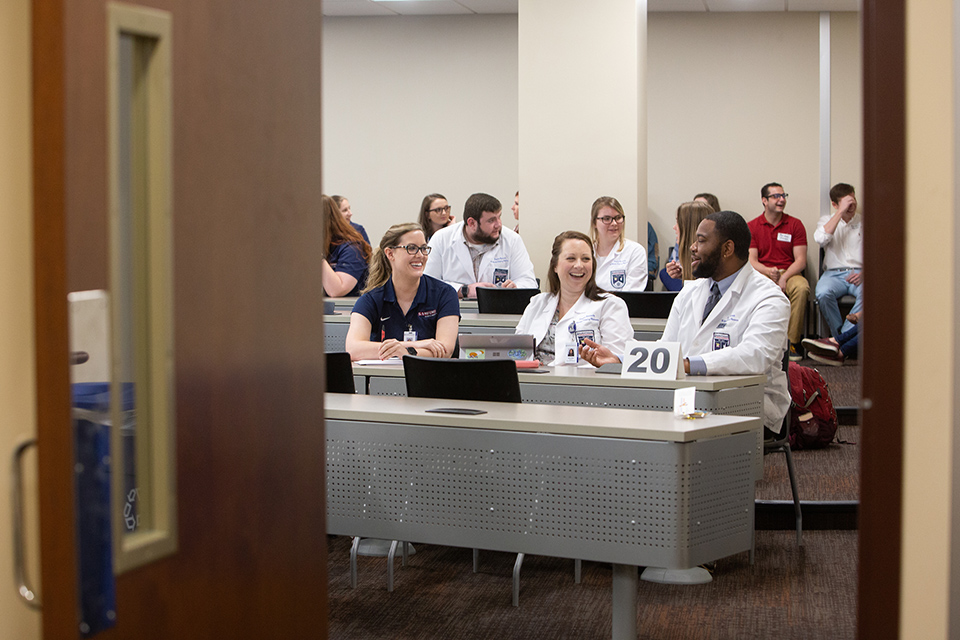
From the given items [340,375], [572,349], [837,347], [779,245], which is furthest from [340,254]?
[779,245]

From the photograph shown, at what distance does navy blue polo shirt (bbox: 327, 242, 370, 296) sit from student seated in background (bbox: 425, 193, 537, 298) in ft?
4.16

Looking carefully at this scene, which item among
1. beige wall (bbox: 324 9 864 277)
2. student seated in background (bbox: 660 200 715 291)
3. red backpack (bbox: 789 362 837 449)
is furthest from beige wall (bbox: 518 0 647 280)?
red backpack (bbox: 789 362 837 449)

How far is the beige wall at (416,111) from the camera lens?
11234 millimetres

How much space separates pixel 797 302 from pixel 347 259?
5.23 metres

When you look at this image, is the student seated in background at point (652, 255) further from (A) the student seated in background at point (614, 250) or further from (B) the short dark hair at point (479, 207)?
(B) the short dark hair at point (479, 207)

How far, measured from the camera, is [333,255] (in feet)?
21.2

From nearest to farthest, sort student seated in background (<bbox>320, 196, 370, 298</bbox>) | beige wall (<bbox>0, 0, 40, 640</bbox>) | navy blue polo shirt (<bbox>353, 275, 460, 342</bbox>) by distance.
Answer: beige wall (<bbox>0, 0, 40, 640</bbox>), navy blue polo shirt (<bbox>353, 275, 460, 342</bbox>), student seated in background (<bbox>320, 196, 370, 298</bbox>)

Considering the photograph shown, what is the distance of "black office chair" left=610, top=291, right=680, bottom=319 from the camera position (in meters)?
5.66

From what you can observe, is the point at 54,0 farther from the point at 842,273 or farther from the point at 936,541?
the point at 842,273

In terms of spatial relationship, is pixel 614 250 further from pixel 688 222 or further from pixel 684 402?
pixel 684 402

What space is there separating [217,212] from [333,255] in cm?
512

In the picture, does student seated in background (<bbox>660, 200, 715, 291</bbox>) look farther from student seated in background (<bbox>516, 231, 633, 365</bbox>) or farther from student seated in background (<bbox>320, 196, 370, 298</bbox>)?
student seated in background (<bbox>320, 196, 370, 298</bbox>)

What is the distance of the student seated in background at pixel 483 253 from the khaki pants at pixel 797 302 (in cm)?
329

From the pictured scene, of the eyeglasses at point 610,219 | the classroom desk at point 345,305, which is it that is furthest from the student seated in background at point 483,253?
the classroom desk at point 345,305
